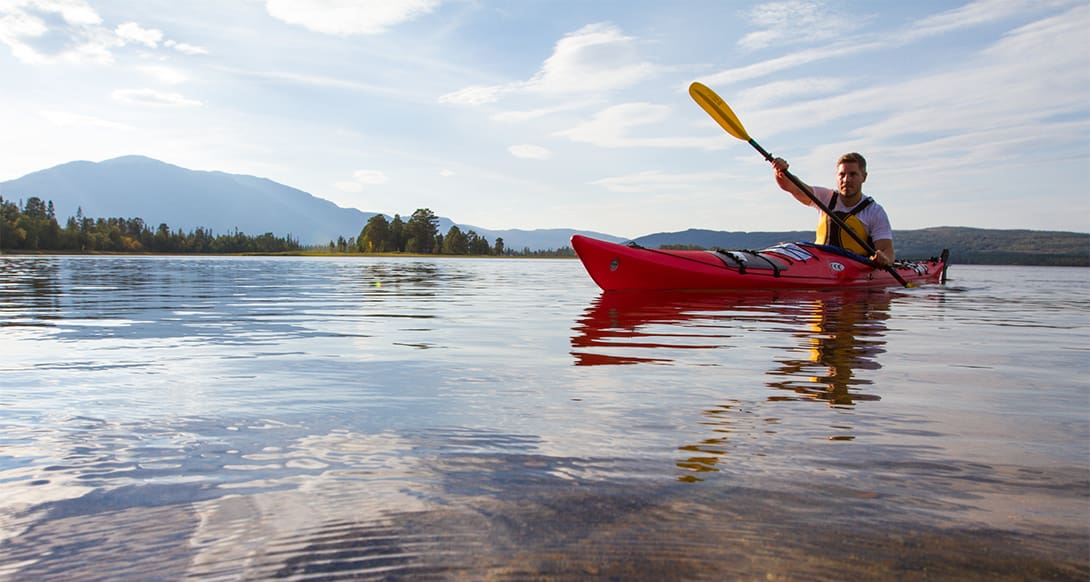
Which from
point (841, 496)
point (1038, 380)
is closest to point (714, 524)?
point (841, 496)

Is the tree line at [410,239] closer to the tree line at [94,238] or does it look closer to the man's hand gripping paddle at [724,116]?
the tree line at [94,238]

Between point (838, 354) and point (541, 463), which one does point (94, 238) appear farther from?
point (541, 463)

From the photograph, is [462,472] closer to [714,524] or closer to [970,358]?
[714,524]

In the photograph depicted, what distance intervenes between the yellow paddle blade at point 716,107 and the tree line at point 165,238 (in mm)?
114375

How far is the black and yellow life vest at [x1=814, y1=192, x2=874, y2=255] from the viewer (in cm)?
1191

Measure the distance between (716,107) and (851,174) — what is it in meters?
2.66

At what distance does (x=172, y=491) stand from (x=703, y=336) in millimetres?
4880

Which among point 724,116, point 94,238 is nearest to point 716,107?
point 724,116

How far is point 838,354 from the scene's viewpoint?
491cm

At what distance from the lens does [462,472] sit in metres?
2.03

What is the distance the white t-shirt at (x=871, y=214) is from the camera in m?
11.9

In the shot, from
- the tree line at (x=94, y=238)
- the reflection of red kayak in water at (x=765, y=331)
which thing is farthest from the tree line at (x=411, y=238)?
the reflection of red kayak in water at (x=765, y=331)

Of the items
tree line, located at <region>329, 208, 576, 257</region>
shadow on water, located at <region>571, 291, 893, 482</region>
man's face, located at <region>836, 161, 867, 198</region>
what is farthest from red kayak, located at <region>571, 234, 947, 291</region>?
tree line, located at <region>329, 208, 576, 257</region>

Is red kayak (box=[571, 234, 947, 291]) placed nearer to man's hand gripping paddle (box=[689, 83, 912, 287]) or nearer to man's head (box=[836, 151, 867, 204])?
man's hand gripping paddle (box=[689, 83, 912, 287])
